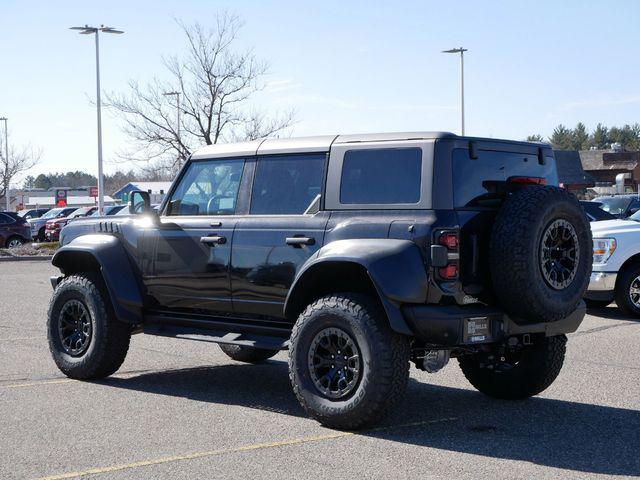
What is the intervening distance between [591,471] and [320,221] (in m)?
2.63

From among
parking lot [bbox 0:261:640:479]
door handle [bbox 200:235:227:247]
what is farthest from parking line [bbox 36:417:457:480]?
door handle [bbox 200:235:227:247]

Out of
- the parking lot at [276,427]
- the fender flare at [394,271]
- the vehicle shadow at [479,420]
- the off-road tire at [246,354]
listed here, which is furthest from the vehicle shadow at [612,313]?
the fender flare at [394,271]

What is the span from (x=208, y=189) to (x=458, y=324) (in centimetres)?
280

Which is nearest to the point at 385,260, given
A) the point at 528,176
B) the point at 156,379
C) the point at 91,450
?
the point at 528,176

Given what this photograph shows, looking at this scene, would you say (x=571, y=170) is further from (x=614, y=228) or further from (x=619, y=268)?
(x=619, y=268)

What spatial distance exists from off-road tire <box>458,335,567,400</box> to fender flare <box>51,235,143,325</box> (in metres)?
2.82

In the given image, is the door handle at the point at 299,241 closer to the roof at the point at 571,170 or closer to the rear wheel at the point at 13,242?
the rear wheel at the point at 13,242

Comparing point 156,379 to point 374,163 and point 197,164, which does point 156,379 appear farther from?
point 374,163

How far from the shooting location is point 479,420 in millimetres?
7043

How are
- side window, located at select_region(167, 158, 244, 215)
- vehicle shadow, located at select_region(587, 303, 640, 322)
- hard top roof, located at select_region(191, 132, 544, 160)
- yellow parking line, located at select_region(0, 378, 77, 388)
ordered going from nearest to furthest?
hard top roof, located at select_region(191, 132, 544, 160), side window, located at select_region(167, 158, 244, 215), yellow parking line, located at select_region(0, 378, 77, 388), vehicle shadow, located at select_region(587, 303, 640, 322)

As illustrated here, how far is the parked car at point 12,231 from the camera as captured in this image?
3353 cm

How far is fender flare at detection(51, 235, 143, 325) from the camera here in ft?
27.5

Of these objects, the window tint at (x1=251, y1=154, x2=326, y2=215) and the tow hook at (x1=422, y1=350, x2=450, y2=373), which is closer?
the tow hook at (x1=422, y1=350, x2=450, y2=373)

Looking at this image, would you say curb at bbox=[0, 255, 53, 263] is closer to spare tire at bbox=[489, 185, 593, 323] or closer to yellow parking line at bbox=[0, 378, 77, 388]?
yellow parking line at bbox=[0, 378, 77, 388]
